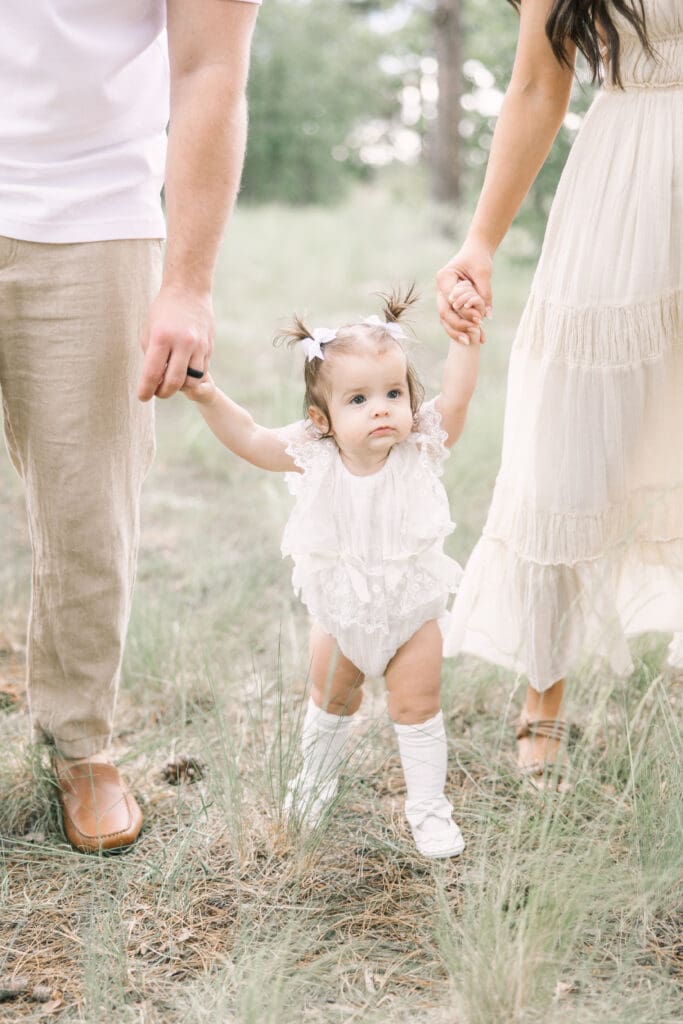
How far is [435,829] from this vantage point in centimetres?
226

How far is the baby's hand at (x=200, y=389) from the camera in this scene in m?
1.92

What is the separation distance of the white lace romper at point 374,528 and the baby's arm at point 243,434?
35 mm

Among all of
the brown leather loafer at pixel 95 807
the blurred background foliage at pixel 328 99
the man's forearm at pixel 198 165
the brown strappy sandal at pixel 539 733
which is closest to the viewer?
the man's forearm at pixel 198 165

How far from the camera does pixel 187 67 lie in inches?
75.7

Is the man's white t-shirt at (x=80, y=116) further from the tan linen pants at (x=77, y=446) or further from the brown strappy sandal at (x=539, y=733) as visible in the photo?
the brown strappy sandal at (x=539, y=733)

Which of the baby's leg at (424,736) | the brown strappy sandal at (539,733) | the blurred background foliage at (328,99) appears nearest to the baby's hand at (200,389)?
the baby's leg at (424,736)

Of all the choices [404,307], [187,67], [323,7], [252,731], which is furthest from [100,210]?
[323,7]

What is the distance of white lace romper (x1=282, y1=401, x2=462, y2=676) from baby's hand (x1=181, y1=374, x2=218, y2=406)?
0.22m

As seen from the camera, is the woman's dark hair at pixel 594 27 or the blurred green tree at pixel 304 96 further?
the blurred green tree at pixel 304 96

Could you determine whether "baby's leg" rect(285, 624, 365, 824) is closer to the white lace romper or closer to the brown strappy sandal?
the white lace romper

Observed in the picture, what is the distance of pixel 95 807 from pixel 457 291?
136 centimetres

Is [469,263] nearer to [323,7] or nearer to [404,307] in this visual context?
[404,307]

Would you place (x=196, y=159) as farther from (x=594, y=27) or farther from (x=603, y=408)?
(x=603, y=408)

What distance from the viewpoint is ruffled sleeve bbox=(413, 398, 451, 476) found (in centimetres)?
215
